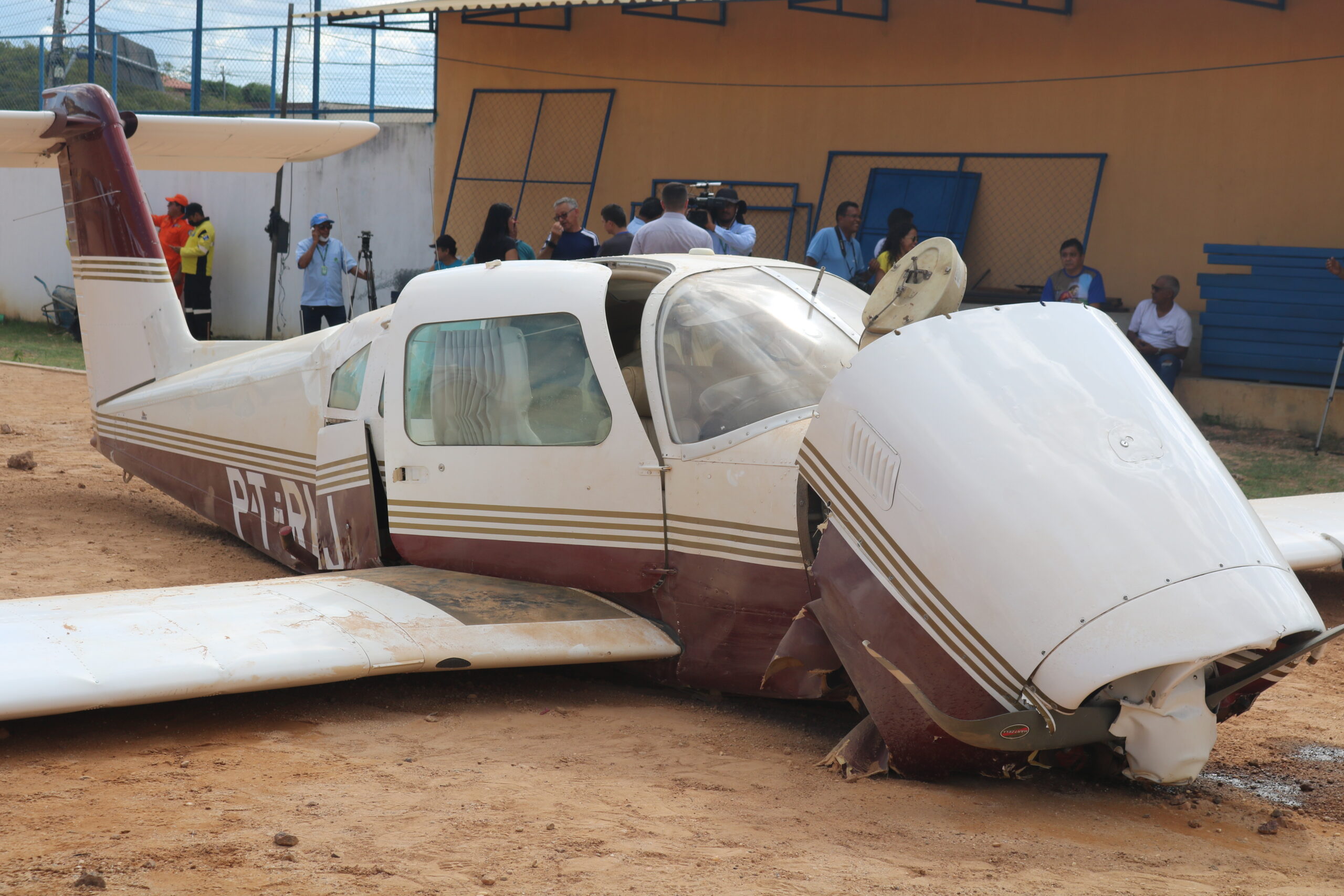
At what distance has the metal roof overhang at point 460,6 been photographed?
1583cm

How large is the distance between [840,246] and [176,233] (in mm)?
11751

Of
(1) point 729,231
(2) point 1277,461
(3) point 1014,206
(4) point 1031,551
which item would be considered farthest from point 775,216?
Result: (4) point 1031,551

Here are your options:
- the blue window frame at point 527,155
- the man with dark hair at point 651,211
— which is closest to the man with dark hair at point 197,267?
the blue window frame at point 527,155

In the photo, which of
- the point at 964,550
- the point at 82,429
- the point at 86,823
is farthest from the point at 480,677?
the point at 82,429

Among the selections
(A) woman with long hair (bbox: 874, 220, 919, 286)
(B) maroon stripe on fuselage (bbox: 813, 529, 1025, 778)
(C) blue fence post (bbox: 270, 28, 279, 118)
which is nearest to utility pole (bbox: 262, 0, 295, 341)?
(C) blue fence post (bbox: 270, 28, 279, 118)

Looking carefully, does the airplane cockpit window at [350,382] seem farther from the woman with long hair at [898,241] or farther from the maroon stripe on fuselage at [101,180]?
the woman with long hair at [898,241]

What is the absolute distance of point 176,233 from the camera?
1906 cm

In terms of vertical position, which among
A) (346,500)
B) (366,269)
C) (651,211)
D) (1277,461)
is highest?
(651,211)

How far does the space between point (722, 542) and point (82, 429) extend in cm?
935

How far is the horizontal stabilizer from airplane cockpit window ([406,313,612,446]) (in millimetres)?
3192

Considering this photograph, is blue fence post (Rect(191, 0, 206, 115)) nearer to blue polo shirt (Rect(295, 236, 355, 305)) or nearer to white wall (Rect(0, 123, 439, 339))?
white wall (Rect(0, 123, 439, 339))

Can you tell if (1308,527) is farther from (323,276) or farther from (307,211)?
(307,211)

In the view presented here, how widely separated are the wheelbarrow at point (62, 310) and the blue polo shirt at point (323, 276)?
7.12 m

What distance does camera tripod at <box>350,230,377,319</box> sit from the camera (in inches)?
682
